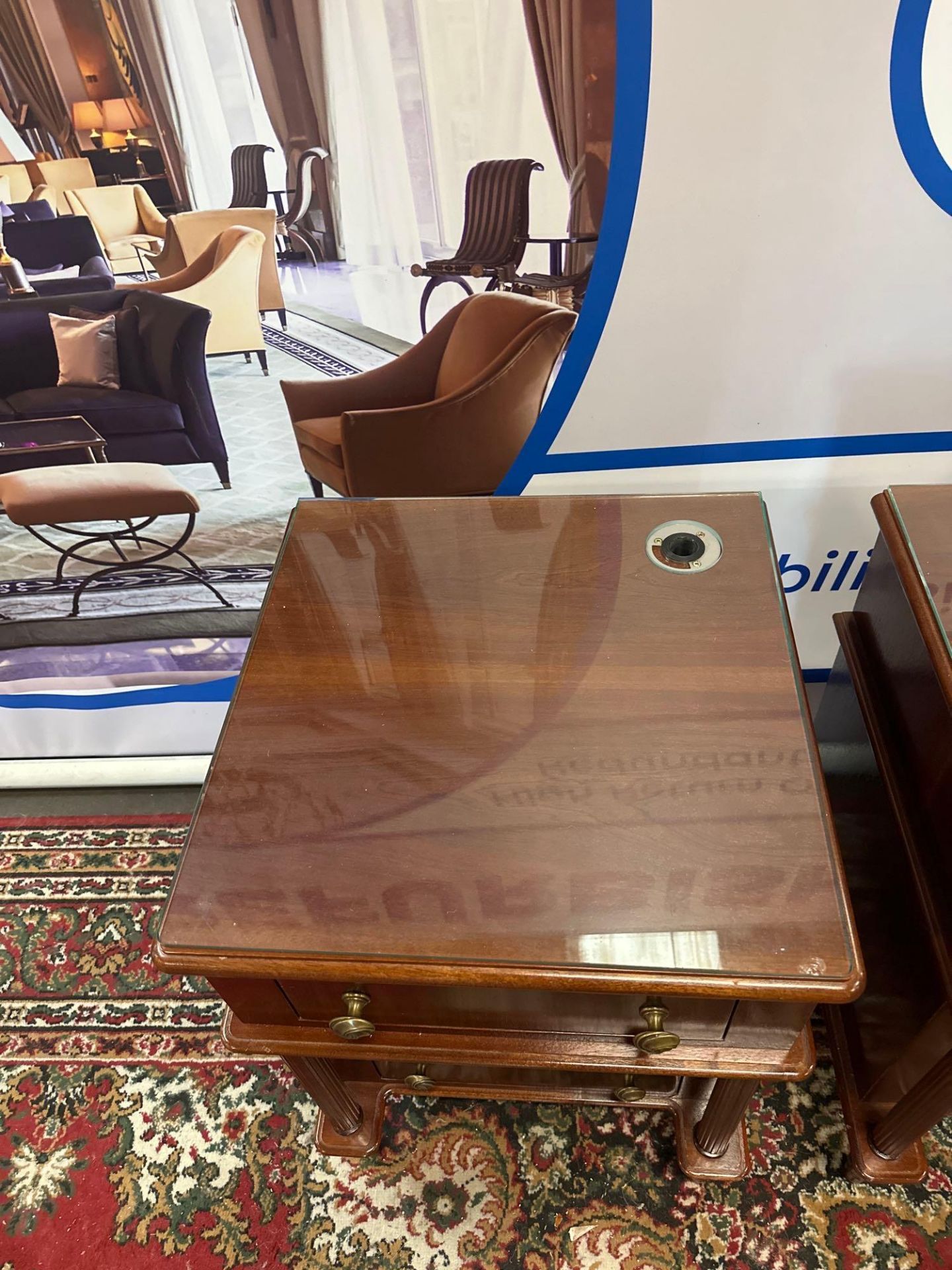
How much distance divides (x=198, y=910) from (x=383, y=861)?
18 cm

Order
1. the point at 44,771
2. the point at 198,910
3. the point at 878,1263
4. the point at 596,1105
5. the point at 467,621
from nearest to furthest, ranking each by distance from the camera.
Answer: the point at 198,910
the point at 467,621
the point at 878,1263
the point at 596,1105
the point at 44,771

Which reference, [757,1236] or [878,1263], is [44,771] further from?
[878,1263]

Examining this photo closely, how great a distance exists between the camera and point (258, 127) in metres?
1.06

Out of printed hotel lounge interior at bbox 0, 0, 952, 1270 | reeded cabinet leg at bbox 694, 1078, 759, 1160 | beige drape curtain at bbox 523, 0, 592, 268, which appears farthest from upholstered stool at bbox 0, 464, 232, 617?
reeded cabinet leg at bbox 694, 1078, 759, 1160

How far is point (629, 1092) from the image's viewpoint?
0.97 meters

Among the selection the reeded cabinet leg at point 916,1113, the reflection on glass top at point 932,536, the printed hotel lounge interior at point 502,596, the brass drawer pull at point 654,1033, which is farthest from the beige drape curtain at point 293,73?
the reeded cabinet leg at point 916,1113

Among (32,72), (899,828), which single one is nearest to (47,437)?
(32,72)

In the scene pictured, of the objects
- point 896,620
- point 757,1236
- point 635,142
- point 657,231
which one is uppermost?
point 635,142

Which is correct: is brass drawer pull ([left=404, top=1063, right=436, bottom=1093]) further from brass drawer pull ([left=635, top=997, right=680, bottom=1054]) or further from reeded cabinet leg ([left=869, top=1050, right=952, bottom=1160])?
reeded cabinet leg ([left=869, top=1050, right=952, bottom=1160])

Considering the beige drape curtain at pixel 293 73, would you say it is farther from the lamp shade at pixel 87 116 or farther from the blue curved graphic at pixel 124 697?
the blue curved graphic at pixel 124 697

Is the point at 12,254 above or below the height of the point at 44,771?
above

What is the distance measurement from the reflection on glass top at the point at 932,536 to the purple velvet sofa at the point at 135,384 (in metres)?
1.05

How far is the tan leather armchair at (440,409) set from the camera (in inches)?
44.8

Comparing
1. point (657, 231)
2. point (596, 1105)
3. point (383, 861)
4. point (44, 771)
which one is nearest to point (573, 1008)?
point (383, 861)
